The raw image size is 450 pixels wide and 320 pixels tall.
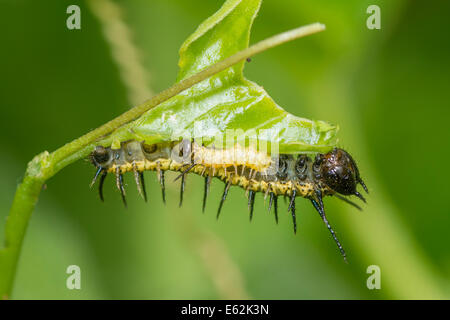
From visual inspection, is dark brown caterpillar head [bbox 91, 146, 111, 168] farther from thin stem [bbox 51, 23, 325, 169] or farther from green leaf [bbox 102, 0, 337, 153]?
thin stem [bbox 51, 23, 325, 169]

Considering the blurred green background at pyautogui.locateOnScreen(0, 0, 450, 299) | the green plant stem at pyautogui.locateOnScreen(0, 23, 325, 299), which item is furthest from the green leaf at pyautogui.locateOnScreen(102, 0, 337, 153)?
the blurred green background at pyautogui.locateOnScreen(0, 0, 450, 299)

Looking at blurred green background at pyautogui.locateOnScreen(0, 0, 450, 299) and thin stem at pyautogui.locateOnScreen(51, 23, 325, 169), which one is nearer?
thin stem at pyautogui.locateOnScreen(51, 23, 325, 169)

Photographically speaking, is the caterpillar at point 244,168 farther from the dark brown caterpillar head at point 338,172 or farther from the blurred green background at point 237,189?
the blurred green background at point 237,189

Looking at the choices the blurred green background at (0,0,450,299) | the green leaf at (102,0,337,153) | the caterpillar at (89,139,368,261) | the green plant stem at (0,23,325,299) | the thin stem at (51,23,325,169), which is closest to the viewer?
the thin stem at (51,23,325,169)
